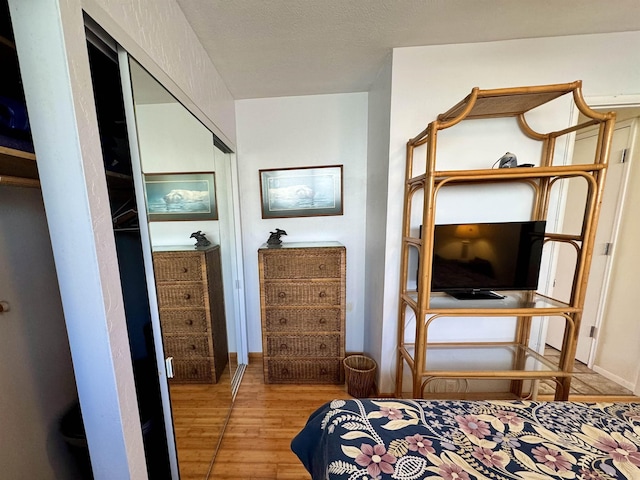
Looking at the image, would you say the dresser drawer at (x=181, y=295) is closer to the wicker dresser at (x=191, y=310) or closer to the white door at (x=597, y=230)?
the wicker dresser at (x=191, y=310)

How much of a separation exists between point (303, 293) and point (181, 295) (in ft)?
3.11

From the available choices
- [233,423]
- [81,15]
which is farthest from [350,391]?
[81,15]

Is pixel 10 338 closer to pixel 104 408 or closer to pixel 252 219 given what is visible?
pixel 104 408

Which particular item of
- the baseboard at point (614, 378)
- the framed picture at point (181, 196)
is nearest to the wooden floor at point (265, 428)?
the framed picture at point (181, 196)

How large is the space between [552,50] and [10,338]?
9.90 feet

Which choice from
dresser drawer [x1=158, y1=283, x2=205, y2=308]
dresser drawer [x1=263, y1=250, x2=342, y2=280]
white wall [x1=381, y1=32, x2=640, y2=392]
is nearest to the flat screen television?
white wall [x1=381, y1=32, x2=640, y2=392]

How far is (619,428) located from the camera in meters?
0.82

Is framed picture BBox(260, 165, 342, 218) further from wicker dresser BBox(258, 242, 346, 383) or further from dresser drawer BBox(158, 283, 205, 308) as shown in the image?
dresser drawer BBox(158, 283, 205, 308)

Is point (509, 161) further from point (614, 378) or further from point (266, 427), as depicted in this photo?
point (266, 427)

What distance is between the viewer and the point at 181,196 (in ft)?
4.02

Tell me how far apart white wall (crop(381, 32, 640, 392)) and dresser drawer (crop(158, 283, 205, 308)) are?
4.96ft

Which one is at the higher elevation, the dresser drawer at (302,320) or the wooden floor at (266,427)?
the dresser drawer at (302,320)

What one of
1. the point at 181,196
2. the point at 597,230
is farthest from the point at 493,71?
the point at 181,196

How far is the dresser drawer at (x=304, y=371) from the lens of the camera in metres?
1.98
